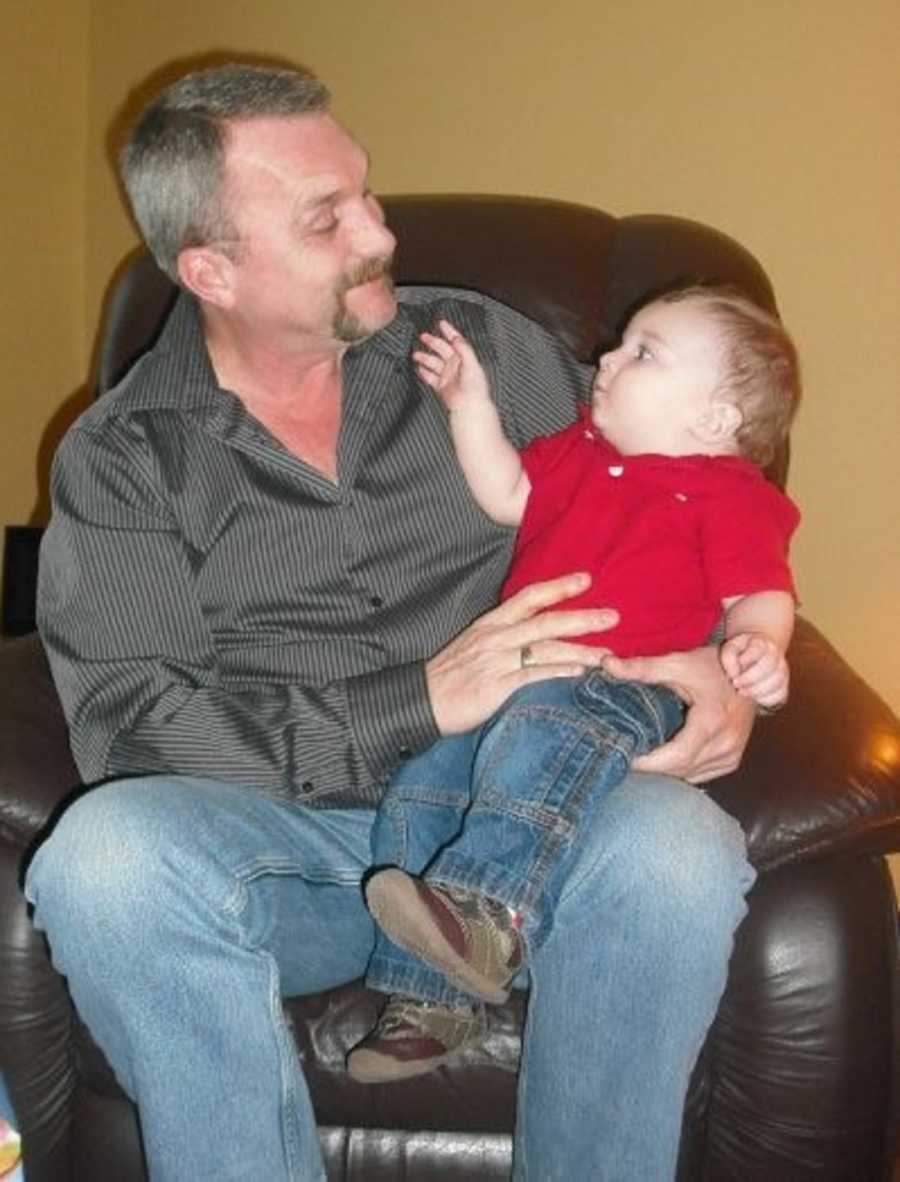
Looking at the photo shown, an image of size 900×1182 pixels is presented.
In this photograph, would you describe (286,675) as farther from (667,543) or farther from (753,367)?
(753,367)

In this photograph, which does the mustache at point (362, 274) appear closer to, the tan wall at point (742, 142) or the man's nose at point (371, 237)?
the man's nose at point (371, 237)

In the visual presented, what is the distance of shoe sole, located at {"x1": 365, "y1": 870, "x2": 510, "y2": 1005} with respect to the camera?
3.91ft

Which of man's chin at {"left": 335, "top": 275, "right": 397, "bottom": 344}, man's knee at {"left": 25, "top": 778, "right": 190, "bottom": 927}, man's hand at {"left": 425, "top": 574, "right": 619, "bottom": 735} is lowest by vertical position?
man's knee at {"left": 25, "top": 778, "right": 190, "bottom": 927}

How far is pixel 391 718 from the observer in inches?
58.6

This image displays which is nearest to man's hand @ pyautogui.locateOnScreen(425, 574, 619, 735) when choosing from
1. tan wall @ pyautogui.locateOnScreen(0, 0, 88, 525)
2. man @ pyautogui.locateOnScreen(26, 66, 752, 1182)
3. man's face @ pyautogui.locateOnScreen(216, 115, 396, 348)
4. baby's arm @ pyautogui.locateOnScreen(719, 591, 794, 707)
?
man @ pyautogui.locateOnScreen(26, 66, 752, 1182)

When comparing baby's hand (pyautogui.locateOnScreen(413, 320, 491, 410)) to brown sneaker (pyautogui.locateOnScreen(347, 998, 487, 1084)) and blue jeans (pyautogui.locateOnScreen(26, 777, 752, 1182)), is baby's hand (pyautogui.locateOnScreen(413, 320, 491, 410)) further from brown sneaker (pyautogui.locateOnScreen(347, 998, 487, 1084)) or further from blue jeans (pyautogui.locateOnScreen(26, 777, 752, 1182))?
brown sneaker (pyautogui.locateOnScreen(347, 998, 487, 1084))

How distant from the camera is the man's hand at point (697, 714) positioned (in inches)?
54.8

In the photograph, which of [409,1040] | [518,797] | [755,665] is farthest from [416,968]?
[755,665]

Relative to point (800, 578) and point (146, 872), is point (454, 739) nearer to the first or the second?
point (146, 872)

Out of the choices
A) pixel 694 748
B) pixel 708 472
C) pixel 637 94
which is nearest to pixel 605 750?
pixel 694 748

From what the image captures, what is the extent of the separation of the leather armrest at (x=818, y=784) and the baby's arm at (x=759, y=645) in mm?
79

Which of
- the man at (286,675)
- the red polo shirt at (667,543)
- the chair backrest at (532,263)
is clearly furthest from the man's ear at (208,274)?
the red polo shirt at (667,543)

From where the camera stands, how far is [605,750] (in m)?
1.33

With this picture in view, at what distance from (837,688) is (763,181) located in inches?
36.2
